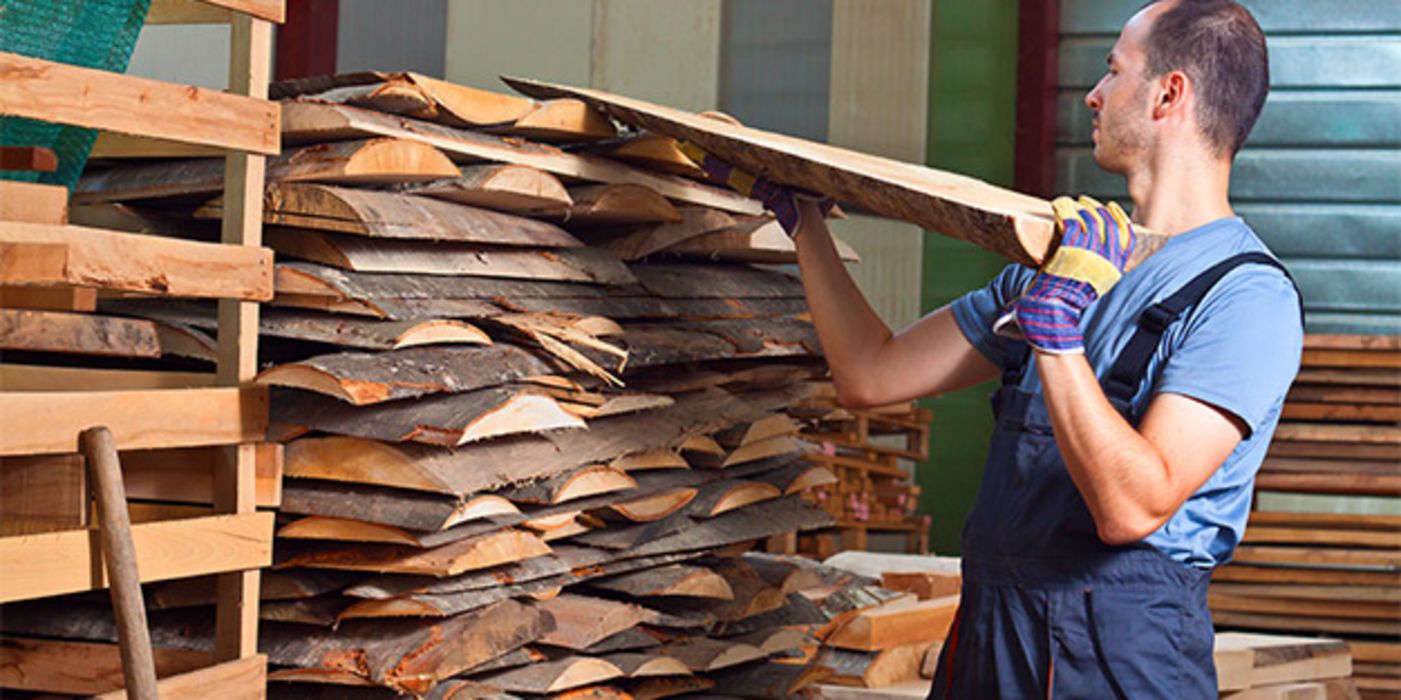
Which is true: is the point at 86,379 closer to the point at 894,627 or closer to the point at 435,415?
the point at 435,415

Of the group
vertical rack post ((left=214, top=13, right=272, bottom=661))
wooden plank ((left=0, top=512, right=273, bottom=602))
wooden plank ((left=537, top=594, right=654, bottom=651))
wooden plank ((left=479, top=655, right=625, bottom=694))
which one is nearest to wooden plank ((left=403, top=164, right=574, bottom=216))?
vertical rack post ((left=214, top=13, right=272, bottom=661))

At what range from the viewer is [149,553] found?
8.95 feet

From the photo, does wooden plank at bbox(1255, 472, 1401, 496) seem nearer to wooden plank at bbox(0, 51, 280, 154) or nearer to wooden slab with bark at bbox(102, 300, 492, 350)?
wooden slab with bark at bbox(102, 300, 492, 350)

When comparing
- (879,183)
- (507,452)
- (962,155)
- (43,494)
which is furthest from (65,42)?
(962,155)

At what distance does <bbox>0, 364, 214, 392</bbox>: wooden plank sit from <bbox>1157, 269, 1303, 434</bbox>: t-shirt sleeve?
1849 millimetres

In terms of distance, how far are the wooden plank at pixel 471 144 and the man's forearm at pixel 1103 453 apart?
1.16 meters

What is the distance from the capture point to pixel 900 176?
2945mm

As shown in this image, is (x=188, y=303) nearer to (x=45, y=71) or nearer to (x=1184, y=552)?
(x=45, y=71)

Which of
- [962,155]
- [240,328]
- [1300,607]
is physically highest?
[962,155]

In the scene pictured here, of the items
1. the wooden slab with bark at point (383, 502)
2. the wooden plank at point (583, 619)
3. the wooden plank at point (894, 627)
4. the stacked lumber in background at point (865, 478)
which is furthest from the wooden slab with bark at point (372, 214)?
the stacked lumber in background at point (865, 478)

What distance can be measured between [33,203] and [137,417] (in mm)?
407

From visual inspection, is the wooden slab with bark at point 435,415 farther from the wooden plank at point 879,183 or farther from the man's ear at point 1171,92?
the man's ear at point 1171,92

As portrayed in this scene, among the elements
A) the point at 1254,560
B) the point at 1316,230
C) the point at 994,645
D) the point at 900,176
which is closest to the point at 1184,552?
the point at 994,645

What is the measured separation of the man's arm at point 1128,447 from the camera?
262 centimetres
